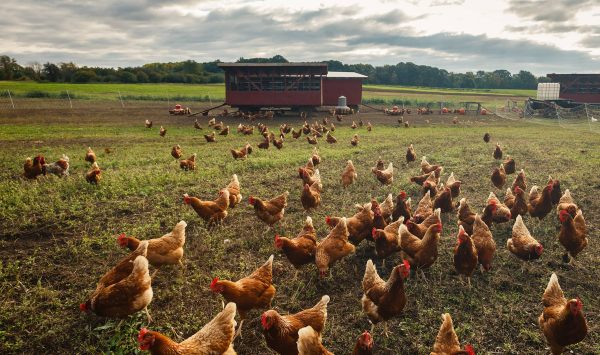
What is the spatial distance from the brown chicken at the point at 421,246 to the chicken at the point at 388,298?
3.81 ft

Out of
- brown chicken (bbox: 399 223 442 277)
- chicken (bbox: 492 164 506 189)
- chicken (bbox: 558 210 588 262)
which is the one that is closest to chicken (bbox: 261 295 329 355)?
brown chicken (bbox: 399 223 442 277)

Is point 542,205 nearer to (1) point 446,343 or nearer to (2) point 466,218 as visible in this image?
(2) point 466,218

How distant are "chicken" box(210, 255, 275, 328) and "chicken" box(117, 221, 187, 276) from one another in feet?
4.27

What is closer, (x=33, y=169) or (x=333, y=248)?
(x=333, y=248)

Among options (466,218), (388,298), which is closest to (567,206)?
(466,218)

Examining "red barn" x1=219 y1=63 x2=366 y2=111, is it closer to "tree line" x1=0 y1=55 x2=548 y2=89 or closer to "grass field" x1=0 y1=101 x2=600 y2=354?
"grass field" x1=0 y1=101 x2=600 y2=354

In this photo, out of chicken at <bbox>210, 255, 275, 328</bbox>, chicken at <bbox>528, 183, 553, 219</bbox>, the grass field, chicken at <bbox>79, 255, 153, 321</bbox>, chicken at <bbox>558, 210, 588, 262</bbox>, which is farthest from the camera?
chicken at <bbox>528, 183, 553, 219</bbox>

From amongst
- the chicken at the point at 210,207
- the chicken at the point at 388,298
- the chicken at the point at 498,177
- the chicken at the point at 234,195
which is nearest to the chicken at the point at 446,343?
the chicken at the point at 388,298

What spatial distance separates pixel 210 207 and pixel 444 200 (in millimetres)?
5045

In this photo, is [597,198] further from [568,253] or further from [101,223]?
[101,223]

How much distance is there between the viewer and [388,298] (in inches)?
164

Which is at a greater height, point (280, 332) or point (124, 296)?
point (124, 296)

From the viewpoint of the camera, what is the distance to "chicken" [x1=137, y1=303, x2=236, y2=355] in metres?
3.18

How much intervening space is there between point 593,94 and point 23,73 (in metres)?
90.4
